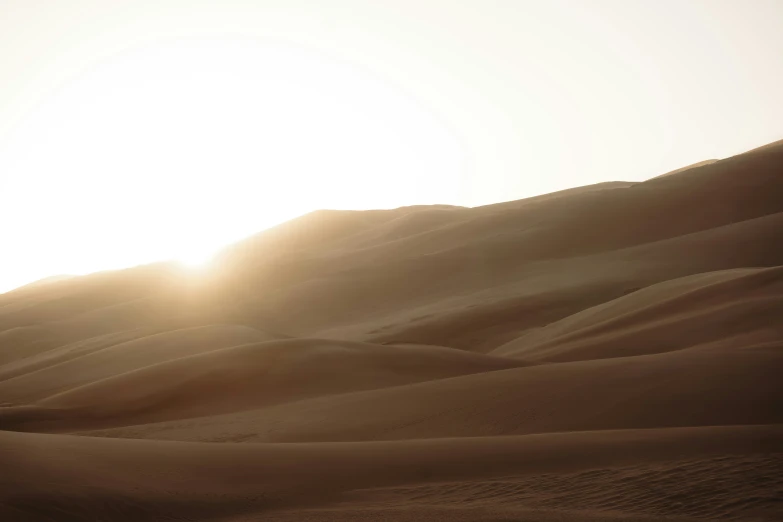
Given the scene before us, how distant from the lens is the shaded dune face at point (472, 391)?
7.93 metres

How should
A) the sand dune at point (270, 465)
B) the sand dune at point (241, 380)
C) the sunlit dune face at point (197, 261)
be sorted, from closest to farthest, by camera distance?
the sand dune at point (270, 465) → the sand dune at point (241, 380) → the sunlit dune face at point (197, 261)

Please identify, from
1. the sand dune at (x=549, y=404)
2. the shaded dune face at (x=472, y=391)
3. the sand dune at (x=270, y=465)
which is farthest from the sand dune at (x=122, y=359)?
→ the sand dune at (x=270, y=465)

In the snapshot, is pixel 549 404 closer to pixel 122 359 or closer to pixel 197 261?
pixel 122 359

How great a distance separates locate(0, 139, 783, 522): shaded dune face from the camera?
7.93 m

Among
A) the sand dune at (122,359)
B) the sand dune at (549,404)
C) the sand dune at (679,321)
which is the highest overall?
the sand dune at (122,359)

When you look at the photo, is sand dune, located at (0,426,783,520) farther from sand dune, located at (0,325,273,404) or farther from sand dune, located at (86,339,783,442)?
sand dune, located at (0,325,273,404)

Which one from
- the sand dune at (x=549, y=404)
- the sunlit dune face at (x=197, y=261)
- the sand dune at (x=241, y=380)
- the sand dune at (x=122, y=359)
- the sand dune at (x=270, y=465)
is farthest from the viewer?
the sunlit dune face at (x=197, y=261)

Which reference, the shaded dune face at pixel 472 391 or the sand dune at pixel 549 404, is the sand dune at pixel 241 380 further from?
the sand dune at pixel 549 404

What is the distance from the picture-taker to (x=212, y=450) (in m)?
10.0

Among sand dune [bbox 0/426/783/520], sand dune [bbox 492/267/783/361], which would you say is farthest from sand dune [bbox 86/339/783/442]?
sand dune [bbox 492/267/783/361]

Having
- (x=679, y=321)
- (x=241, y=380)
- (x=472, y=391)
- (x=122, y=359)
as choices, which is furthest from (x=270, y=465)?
(x=122, y=359)

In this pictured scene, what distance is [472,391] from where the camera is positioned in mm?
13719

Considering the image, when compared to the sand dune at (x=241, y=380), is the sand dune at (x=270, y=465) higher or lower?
lower

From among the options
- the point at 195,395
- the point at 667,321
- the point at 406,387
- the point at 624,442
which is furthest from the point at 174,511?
the point at 667,321
